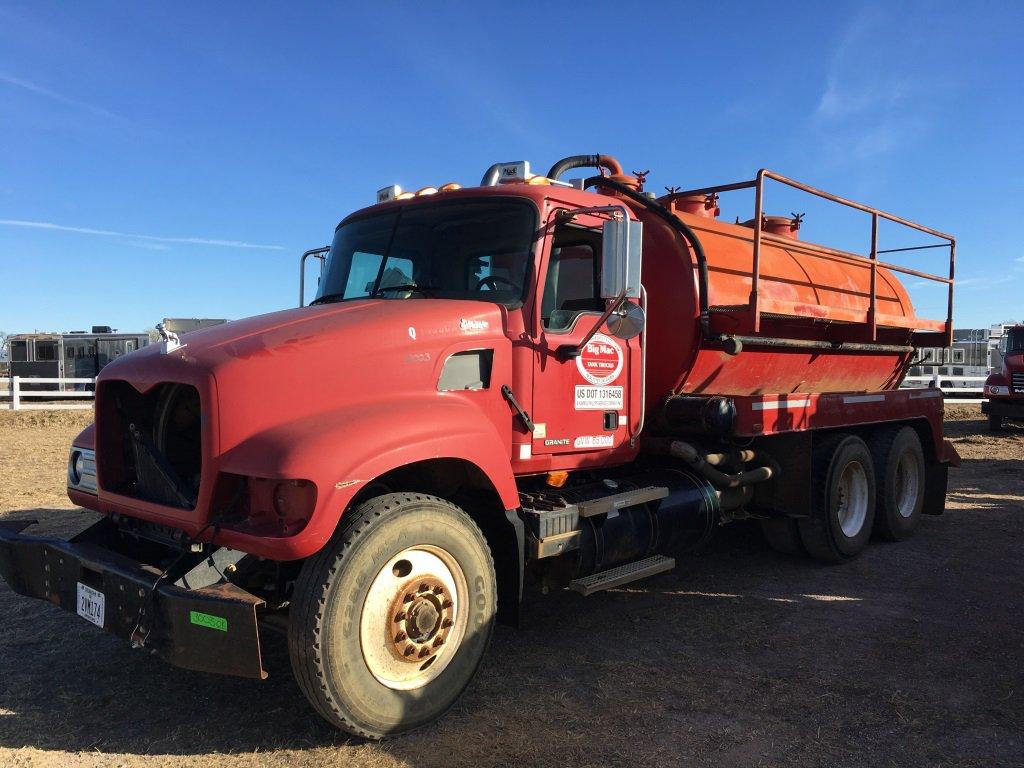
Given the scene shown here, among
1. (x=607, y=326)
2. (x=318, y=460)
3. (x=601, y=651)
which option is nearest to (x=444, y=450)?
(x=318, y=460)

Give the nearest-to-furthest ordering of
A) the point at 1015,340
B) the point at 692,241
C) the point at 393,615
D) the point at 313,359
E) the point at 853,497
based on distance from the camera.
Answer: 1. the point at 393,615
2. the point at 313,359
3. the point at 692,241
4. the point at 853,497
5. the point at 1015,340

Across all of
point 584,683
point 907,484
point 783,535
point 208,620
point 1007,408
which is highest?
point 1007,408

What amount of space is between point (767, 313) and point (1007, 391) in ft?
50.0

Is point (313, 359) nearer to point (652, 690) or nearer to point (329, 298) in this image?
point (329, 298)

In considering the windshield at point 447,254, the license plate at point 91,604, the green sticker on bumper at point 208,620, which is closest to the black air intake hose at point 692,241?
the windshield at point 447,254

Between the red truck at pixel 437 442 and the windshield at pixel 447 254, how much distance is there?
17mm

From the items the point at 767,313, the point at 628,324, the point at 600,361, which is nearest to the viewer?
the point at 628,324

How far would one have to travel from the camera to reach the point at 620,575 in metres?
4.59

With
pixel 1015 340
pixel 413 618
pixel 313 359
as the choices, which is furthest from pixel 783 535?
pixel 1015 340

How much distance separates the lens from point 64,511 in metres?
7.79

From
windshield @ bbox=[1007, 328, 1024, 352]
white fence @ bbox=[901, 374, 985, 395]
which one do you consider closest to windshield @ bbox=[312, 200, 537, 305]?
windshield @ bbox=[1007, 328, 1024, 352]

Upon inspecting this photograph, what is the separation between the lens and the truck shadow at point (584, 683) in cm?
342

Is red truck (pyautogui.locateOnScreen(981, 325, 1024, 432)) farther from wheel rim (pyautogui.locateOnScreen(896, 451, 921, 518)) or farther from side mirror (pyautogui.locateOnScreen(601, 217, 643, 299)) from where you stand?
side mirror (pyautogui.locateOnScreen(601, 217, 643, 299))

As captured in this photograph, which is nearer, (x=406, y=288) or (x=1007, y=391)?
(x=406, y=288)
